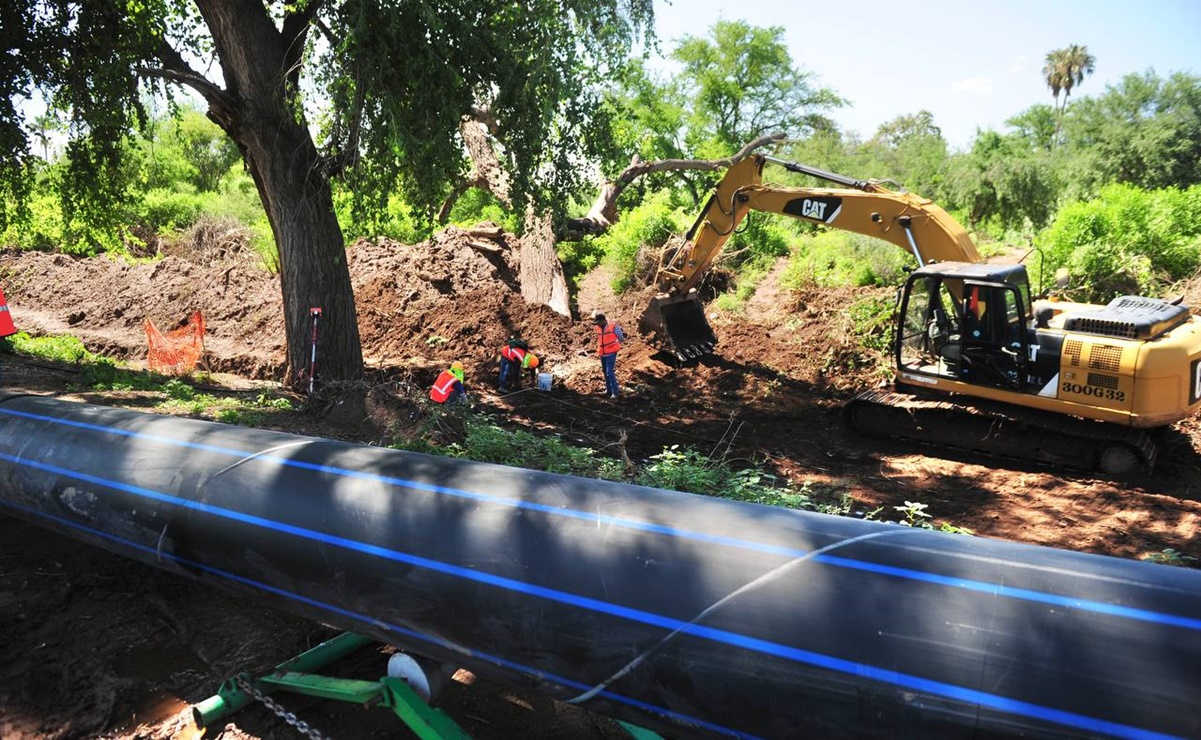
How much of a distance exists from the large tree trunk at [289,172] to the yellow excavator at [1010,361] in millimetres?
6627

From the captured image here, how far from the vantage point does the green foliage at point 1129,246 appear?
44.0 feet

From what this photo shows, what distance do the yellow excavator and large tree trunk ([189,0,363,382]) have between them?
6627 mm

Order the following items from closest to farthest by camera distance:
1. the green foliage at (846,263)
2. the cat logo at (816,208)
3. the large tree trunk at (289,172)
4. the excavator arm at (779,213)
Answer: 1. the large tree trunk at (289,172)
2. the excavator arm at (779,213)
3. the cat logo at (816,208)
4. the green foliage at (846,263)

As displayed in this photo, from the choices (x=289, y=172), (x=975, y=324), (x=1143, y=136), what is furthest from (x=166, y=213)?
(x=1143, y=136)

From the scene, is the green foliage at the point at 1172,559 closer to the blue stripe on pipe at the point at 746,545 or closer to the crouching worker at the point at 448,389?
the blue stripe on pipe at the point at 746,545

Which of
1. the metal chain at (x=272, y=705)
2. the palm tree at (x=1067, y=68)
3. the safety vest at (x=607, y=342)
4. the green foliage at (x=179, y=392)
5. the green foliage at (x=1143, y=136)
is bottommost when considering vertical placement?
the metal chain at (x=272, y=705)

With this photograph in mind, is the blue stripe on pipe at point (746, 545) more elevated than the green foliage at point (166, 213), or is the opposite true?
the green foliage at point (166, 213)

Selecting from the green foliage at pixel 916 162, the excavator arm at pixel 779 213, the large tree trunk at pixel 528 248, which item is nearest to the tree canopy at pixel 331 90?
the excavator arm at pixel 779 213

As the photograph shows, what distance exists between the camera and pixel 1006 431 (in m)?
9.55

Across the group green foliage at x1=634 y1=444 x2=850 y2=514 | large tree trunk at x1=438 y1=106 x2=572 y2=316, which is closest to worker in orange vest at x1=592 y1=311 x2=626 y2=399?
large tree trunk at x1=438 y1=106 x2=572 y2=316

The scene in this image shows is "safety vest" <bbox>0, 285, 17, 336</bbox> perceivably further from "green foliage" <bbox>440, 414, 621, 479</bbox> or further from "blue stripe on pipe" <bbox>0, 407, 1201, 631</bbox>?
"blue stripe on pipe" <bbox>0, 407, 1201, 631</bbox>

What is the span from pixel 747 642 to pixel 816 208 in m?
9.81

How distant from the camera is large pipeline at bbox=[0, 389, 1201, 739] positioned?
233 centimetres

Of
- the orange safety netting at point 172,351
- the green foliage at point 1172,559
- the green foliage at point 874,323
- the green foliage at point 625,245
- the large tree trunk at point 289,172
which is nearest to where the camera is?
the green foliage at point 1172,559
